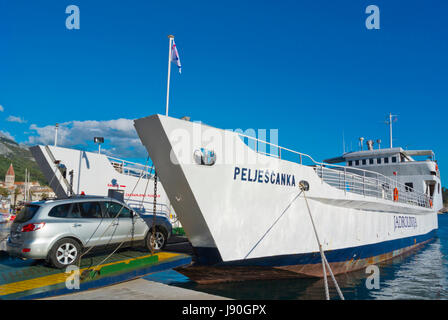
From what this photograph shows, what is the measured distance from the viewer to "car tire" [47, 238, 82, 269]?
6891mm

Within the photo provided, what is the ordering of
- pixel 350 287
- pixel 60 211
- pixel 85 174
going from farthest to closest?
pixel 85 174, pixel 350 287, pixel 60 211

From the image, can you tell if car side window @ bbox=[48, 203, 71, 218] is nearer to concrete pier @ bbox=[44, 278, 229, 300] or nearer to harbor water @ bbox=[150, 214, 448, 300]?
concrete pier @ bbox=[44, 278, 229, 300]

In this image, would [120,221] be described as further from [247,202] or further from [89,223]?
[247,202]

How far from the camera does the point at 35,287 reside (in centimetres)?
584

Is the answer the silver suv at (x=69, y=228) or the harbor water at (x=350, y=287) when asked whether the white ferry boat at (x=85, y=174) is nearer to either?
the silver suv at (x=69, y=228)

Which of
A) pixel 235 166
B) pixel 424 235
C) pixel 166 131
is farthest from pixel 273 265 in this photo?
pixel 424 235

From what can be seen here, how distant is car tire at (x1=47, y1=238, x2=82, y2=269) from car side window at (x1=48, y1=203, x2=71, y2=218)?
0.54 meters

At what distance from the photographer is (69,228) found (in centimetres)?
715

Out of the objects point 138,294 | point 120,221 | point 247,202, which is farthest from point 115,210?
point 247,202

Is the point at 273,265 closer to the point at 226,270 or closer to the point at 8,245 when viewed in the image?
the point at 226,270

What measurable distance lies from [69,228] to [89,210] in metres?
0.79

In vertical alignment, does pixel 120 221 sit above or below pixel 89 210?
below

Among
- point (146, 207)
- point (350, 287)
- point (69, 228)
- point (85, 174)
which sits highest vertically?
point (85, 174)
